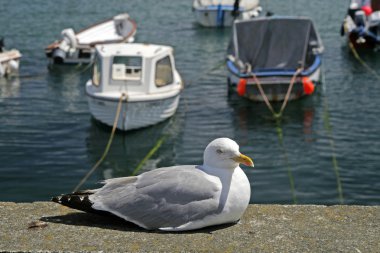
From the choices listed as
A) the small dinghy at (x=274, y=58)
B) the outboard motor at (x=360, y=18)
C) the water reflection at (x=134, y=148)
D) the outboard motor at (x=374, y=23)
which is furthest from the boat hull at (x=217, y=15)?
the water reflection at (x=134, y=148)

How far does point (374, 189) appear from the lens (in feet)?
47.8

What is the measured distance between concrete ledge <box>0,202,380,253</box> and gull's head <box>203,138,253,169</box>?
1.37 feet

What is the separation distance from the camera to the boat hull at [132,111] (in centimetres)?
1850

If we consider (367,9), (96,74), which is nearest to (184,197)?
(96,74)

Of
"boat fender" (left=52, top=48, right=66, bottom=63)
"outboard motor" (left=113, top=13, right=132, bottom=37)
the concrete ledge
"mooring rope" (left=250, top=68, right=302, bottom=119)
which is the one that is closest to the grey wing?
the concrete ledge

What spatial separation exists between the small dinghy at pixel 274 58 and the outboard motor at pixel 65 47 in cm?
713

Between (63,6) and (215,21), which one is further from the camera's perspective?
(63,6)

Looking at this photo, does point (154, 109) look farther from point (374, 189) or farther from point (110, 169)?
point (374, 189)

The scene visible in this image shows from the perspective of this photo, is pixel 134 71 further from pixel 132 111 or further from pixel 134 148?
pixel 134 148

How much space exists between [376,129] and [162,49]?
241 inches

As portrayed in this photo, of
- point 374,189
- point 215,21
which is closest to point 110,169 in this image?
point 374,189

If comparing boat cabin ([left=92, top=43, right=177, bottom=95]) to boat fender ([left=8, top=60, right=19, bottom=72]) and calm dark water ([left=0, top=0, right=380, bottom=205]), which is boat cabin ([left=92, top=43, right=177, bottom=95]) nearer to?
calm dark water ([left=0, top=0, right=380, bottom=205])

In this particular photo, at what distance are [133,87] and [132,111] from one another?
648mm

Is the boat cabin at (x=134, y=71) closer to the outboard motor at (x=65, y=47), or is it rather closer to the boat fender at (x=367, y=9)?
the outboard motor at (x=65, y=47)
